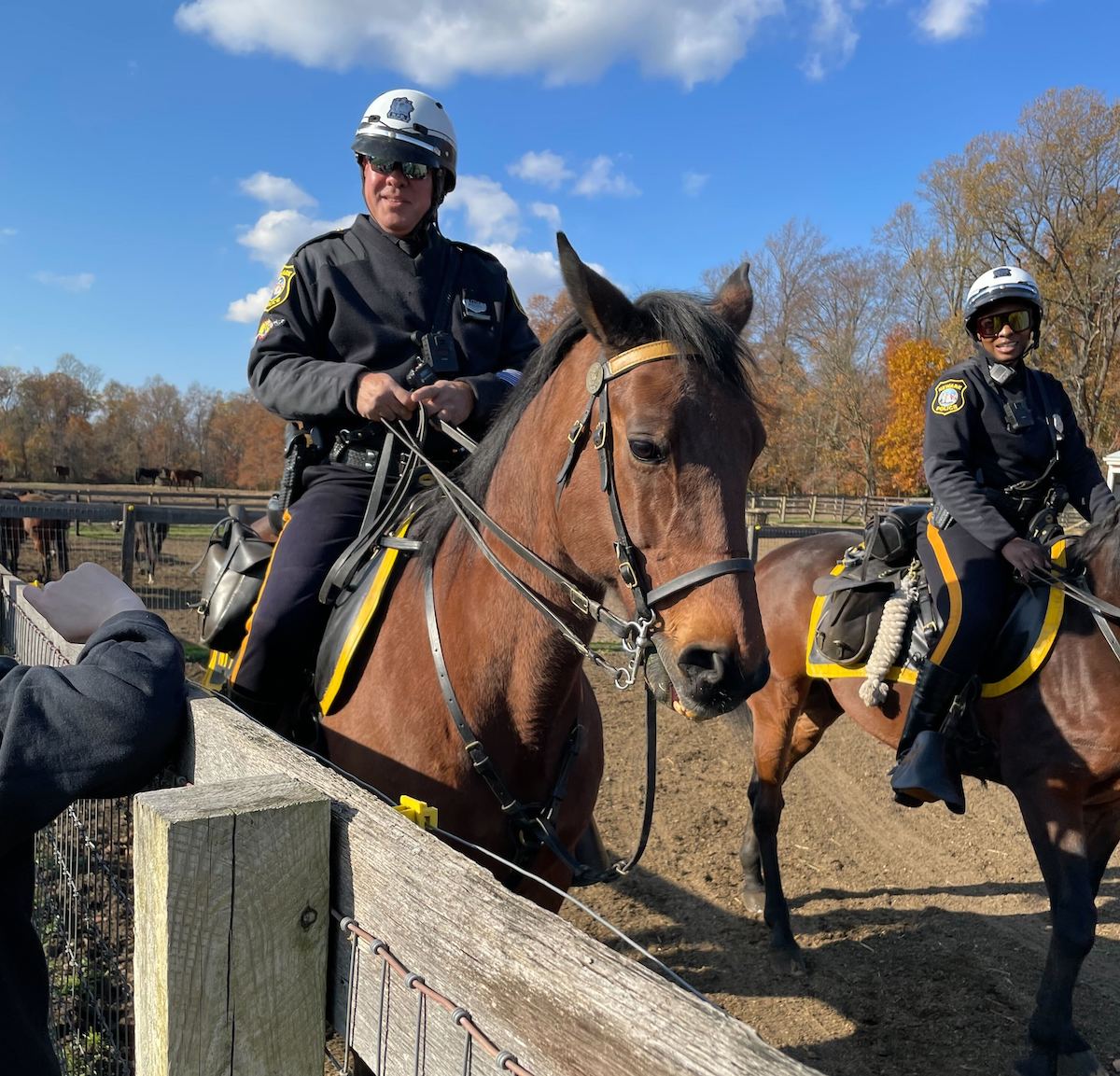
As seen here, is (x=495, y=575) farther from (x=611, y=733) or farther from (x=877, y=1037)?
(x=611, y=733)

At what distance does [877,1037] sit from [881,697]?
62.8 inches

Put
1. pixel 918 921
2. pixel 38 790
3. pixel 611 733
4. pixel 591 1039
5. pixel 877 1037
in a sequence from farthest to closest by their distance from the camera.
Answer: pixel 611 733 < pixel 918 921 < pixel 877 1037 < pixel 38 790 < pixel 591 1039

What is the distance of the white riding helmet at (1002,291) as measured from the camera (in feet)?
13.5

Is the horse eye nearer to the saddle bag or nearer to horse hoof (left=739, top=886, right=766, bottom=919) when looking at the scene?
the saddle bag

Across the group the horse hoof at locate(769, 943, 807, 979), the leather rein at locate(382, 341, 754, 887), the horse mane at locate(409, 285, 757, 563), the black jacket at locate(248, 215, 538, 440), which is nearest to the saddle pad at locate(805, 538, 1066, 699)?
the horse hoof at locate(769, 943, 807, 979)

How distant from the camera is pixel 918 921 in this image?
4645 mm

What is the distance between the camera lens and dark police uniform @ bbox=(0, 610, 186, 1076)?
1264 mm

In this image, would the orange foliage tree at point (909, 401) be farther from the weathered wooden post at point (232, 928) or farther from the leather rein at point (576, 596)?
the weathered wooden post at point (232, 928)

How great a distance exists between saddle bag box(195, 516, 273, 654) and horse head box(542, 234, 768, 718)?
1.45 meters

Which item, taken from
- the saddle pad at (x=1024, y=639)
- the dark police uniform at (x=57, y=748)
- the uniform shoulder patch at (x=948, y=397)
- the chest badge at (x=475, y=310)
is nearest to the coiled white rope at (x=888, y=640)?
the saddle pad at (x=1024, y=639)

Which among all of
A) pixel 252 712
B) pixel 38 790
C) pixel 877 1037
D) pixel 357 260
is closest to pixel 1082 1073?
pixel 877 1037

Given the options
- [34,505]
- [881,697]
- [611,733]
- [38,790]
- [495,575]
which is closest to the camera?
[38,790]

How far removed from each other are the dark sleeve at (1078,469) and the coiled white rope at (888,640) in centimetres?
95

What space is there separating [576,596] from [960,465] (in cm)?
281
